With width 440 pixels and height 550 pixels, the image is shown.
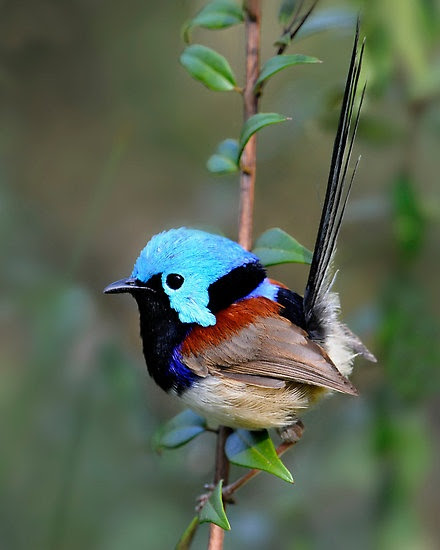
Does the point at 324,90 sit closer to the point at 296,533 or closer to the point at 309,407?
the point at 309,407

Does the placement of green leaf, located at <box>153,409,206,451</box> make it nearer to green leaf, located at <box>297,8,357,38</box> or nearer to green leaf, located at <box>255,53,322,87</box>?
green leaf, located at <box>255,53,322,87</box>

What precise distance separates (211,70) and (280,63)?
30cm

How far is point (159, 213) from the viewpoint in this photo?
535 centimetres

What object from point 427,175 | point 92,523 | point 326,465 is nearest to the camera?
point 326,465

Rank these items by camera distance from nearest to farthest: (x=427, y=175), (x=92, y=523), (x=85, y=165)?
1. (x=92, y=523)
2. (x=427, y=175)
3. (x=85, y=165)

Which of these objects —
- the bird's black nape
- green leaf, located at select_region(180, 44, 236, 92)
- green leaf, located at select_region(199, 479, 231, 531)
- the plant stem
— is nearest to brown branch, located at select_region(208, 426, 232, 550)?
the plant stem

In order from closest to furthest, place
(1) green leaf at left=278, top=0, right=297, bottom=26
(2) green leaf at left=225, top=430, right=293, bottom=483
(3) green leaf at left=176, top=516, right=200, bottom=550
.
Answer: (2) green leaf at left=225, top=430, right=293, bottom=483
(3) green leaf at left=176, top=516, right=200, bottom=550
(1) green leaf at left=278, top=0, right=297, bottom=26

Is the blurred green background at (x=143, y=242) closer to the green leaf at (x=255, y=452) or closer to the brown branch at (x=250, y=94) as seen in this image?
the brown branch at (x=250, y=94)

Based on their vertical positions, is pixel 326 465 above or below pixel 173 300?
below

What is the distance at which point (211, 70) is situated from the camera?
253cm

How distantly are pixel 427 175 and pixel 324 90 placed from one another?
1.79m

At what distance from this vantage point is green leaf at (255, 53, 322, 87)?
2.23 m

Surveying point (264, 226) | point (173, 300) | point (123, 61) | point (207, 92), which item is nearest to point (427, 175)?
point (264, 226)

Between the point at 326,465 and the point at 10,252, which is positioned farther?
the point at 10,252
